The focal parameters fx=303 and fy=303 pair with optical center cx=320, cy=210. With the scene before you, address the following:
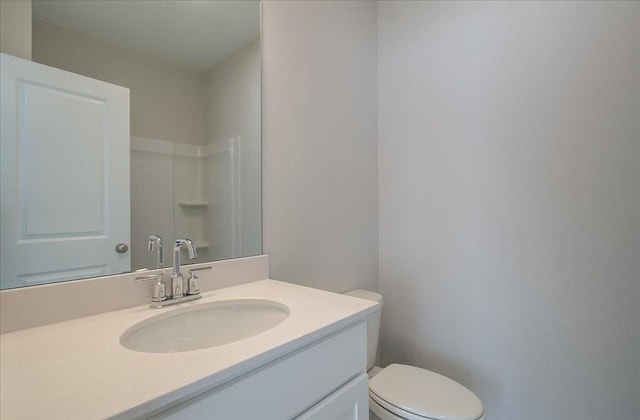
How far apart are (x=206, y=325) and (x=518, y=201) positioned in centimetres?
136

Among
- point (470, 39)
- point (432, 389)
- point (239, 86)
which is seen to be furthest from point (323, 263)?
point (470, 39)

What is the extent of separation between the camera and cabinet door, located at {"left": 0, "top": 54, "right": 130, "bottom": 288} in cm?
76

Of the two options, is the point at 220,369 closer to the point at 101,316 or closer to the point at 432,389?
the point at 101,316

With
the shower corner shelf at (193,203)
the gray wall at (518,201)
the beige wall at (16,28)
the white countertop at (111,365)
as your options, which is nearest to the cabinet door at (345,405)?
the white countertop at (111,365)

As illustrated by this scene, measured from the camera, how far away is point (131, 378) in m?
0.49

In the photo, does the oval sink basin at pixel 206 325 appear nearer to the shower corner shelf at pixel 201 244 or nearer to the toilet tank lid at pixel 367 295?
the shower corner shelf at pixel 201 244

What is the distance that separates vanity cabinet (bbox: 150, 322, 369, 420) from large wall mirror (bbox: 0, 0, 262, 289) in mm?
554

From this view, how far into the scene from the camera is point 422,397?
3.68ft

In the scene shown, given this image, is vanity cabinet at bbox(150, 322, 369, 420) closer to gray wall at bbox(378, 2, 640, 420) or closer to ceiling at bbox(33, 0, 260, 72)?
gray wall at bbox(378, 2, 640, 420)

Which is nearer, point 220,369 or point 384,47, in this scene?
point 220,369

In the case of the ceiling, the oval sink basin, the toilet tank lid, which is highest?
the ceiling

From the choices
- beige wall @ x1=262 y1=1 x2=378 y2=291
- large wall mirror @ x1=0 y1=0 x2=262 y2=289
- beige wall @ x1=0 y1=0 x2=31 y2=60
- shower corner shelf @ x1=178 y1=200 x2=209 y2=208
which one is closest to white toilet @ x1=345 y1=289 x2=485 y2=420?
beige wall @ x1=262 y1=1 x2=378 y2=291

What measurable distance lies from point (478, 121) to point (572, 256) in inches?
27.7

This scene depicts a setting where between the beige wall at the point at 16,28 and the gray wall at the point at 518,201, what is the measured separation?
1529mm
